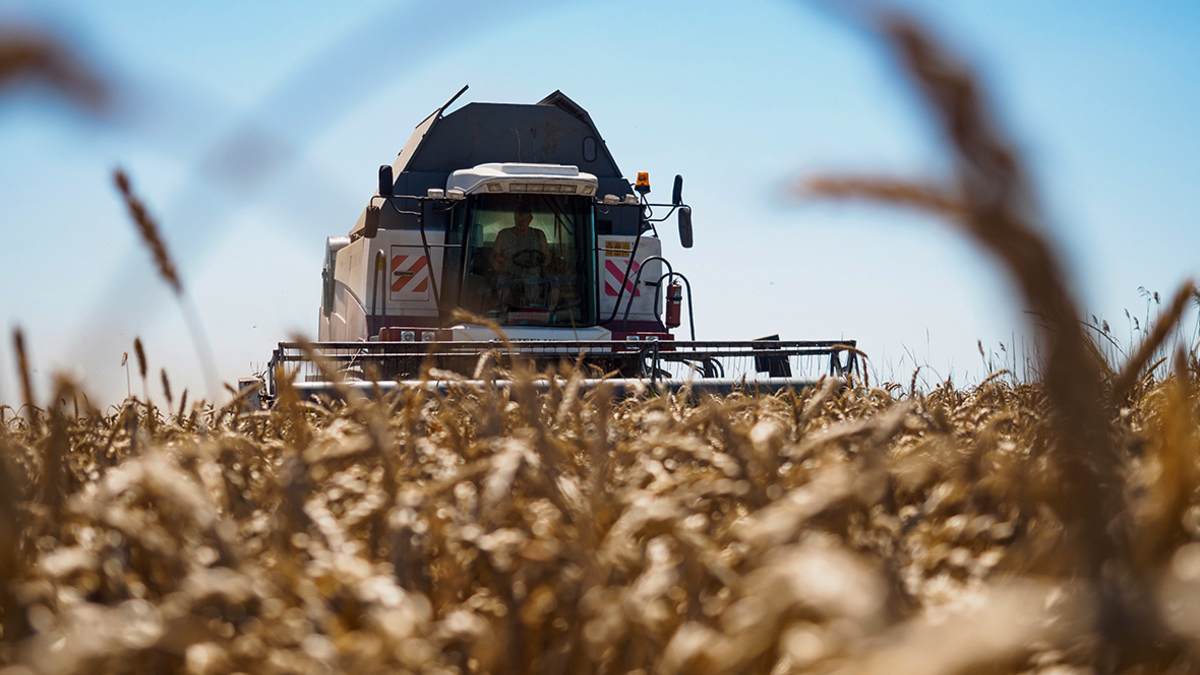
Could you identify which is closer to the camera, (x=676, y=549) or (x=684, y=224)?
(x=676, y=549)

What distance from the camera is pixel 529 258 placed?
7676 mm

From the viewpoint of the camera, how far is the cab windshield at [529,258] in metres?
7.56

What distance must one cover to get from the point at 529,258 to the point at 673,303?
168 centimetres

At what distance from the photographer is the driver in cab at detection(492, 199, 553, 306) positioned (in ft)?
24.8

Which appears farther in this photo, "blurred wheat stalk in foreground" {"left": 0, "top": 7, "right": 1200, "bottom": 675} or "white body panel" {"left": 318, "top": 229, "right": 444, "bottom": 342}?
"white body panel" {"left": 318, "top": 229, "right": 444, "bottom": 342}

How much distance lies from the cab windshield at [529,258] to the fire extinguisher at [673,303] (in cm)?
106

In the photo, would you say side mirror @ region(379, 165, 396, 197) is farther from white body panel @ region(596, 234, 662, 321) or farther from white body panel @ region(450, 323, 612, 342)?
white body panel @ region(596, 234, 662, 321)

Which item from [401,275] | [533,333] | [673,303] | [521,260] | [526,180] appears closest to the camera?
[533,333]

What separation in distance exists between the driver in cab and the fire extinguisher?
1.47 meters

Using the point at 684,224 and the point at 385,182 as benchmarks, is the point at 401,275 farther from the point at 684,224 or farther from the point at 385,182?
the point at 684,224

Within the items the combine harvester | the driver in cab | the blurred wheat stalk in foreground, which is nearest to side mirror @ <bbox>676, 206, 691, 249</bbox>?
the combine harvester

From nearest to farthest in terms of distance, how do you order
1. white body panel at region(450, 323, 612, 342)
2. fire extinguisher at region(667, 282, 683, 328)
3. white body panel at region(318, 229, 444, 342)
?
white body panel at region(450, 323, 612, 342) → white body panel at region(318, 229, 444, 342) → fire extinguisher at region(667, 282, 683, 328)

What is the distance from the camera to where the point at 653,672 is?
534 millimetres

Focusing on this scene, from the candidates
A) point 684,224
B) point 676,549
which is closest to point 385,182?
point 684,224
